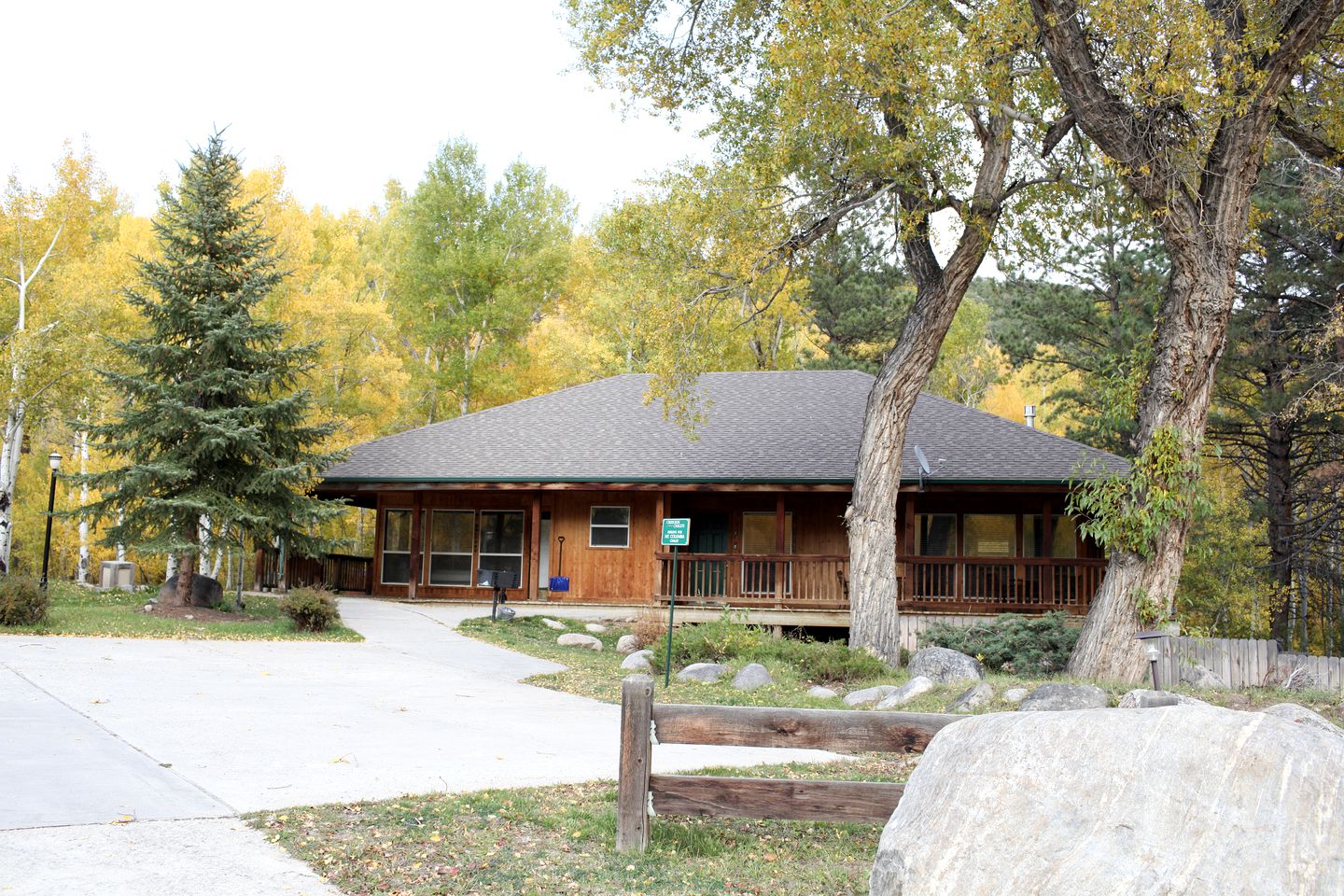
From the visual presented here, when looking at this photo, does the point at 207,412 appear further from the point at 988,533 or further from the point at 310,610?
the point at 988,533

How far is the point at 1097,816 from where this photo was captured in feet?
12.3

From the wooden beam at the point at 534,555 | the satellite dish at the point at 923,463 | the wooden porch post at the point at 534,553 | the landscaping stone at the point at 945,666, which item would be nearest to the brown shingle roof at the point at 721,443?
the satellite dish at the point at 923,463

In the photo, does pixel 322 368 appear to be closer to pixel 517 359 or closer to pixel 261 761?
pixel 517 359

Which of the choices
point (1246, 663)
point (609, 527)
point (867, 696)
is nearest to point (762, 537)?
point (609, 527)

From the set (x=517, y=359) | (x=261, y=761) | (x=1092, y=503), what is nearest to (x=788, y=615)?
(x=1092, y=503)

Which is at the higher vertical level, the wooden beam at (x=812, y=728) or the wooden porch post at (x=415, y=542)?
the wooden porch post at (x=415, y=542)

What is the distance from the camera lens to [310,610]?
55.1 feet

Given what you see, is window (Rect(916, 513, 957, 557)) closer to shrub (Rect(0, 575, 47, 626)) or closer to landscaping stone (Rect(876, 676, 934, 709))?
landscaping stone (Rect(876, 676, 934, 709))

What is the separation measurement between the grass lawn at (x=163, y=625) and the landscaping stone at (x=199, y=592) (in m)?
0.46

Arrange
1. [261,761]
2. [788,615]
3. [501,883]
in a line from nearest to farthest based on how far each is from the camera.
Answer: [501,883] → [261,761] → [788,615]

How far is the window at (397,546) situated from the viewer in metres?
24.8

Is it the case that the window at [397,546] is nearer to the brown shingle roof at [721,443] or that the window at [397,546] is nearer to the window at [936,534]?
the brown shingle roof at [721,443]

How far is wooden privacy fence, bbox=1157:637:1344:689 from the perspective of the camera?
12977mm

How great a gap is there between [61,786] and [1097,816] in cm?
569
